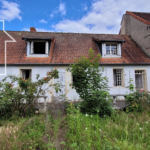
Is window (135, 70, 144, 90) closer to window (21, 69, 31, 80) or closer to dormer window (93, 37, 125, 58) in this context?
dormer window (93, 37, 125, 58)

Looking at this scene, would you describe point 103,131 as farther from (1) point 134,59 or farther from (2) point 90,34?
(2) point 90,34

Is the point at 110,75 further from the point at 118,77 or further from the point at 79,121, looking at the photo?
the point at 79,121

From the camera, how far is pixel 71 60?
848 cm

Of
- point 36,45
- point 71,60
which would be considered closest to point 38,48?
point 36,45

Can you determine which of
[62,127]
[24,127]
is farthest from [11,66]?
[62,127]

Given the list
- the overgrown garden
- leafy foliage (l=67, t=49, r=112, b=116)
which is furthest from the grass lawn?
leafy foliage (l=67, t=49, r=112, b=116)

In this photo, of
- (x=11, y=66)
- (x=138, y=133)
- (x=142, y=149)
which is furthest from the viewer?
(x=11, y=66)

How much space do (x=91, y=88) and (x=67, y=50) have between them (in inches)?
235

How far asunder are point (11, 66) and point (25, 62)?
3.57ft

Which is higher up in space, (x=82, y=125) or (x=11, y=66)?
(x=11, y=66)

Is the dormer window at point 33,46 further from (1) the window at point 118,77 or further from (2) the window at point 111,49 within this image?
(1) the window at point 118,77

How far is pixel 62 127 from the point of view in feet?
11.5

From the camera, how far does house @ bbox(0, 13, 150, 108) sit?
818 centimetres

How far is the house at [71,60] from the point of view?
8180mm
